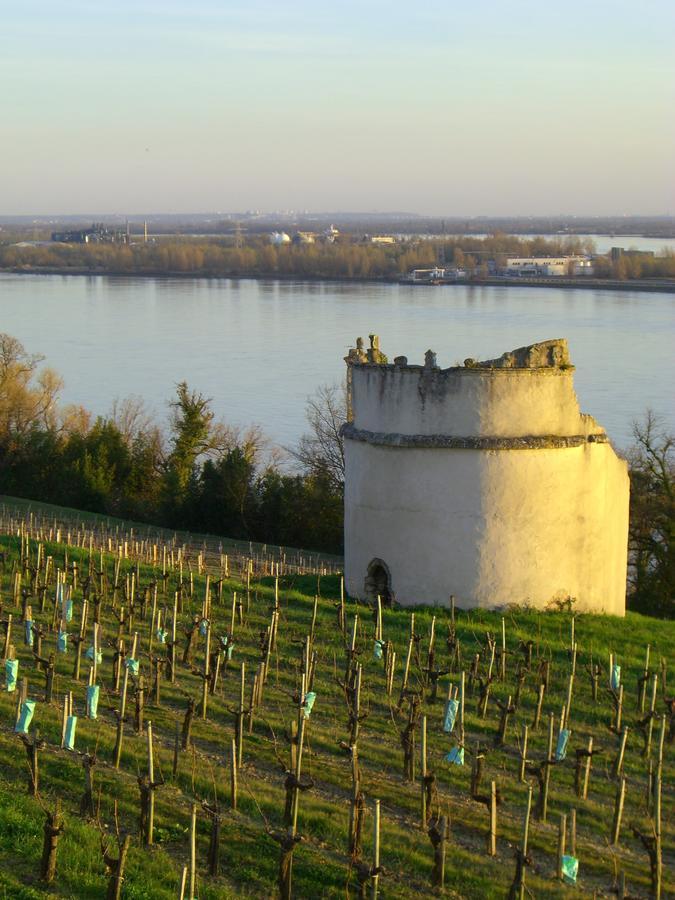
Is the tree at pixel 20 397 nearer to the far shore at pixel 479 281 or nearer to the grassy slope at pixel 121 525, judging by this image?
the grassy slope at pixel 121 525

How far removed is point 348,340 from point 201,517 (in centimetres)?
3132

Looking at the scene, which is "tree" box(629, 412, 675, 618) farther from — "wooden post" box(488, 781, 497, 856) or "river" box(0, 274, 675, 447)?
"wooden post" box(488, 781, 497, 856)

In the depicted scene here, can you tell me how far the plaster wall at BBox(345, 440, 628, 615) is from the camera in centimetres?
1912

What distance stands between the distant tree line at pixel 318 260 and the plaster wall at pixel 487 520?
321ft

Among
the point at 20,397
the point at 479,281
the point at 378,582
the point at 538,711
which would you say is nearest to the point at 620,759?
the point at 538,711

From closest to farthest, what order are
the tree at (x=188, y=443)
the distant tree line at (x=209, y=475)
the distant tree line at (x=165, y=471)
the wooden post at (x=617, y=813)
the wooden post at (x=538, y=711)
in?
the wooden post at (x=617, y=813) → the wooden post at (x=538, y=711) → the distant tree line at (x=209, y=475) → the distant tree line at (x=165, y=471) → the tree at (x=188, y=443)

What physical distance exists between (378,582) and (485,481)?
7.35 feet

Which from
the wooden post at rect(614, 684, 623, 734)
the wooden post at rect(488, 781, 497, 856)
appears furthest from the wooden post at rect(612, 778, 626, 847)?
the wooden post at rect(614, 684, 623, 734)

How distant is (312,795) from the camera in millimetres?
11633

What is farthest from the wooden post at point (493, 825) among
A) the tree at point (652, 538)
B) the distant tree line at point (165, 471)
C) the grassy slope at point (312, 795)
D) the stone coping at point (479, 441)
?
the distant tree line at point (165, 471)

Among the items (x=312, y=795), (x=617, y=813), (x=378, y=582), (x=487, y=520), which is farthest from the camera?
(x=378, y=582)

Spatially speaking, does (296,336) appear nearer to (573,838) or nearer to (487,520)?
(487,520)

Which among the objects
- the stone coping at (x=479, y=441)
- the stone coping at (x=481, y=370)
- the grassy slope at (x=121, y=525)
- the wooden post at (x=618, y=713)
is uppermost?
the stone coping at (x=481, y=370)

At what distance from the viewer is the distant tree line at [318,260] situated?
407 ft
